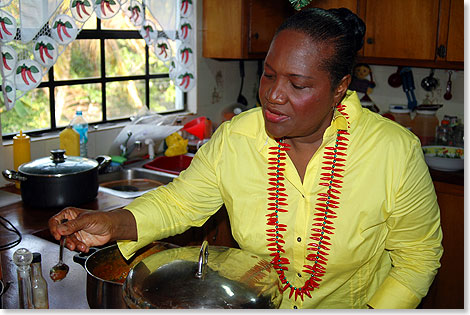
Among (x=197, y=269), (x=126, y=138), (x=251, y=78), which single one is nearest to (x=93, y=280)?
(x=197, y=269)

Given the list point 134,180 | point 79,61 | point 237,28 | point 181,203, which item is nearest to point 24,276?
point 181,203

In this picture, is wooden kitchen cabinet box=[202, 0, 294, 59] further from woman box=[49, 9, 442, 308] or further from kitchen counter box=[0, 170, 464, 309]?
woman box=[49, 9, 442, 308]

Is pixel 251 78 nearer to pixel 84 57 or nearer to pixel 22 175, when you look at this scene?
pixel 84 57

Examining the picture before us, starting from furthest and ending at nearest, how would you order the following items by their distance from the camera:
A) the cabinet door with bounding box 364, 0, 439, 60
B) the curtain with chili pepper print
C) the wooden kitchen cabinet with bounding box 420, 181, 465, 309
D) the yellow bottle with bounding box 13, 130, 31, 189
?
the cabinet door with bounding box 364, 0, 439, 60
the wooden kitchen cabinet with bounding box 420, 181, 465, 309
the yellow bottle with bounding box 13, 130, 31, 189
the curtain with chili pepper print

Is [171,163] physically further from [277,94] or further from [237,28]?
[277,94]

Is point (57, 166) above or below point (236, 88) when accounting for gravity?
below

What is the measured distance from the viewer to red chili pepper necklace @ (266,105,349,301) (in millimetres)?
1333

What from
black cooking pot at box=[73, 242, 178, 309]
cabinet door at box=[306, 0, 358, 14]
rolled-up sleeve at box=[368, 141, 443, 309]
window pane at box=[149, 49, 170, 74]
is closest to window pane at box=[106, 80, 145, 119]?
window pane at box=[149, 49, 170, 74]

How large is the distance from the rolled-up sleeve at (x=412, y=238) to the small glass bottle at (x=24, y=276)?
2.66 ft

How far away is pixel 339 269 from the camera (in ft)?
4.44

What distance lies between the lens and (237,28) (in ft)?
10.4

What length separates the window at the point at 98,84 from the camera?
2.65 m

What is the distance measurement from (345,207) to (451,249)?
1.70m

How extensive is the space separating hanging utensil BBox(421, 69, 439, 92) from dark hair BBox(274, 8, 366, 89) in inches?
89.5
